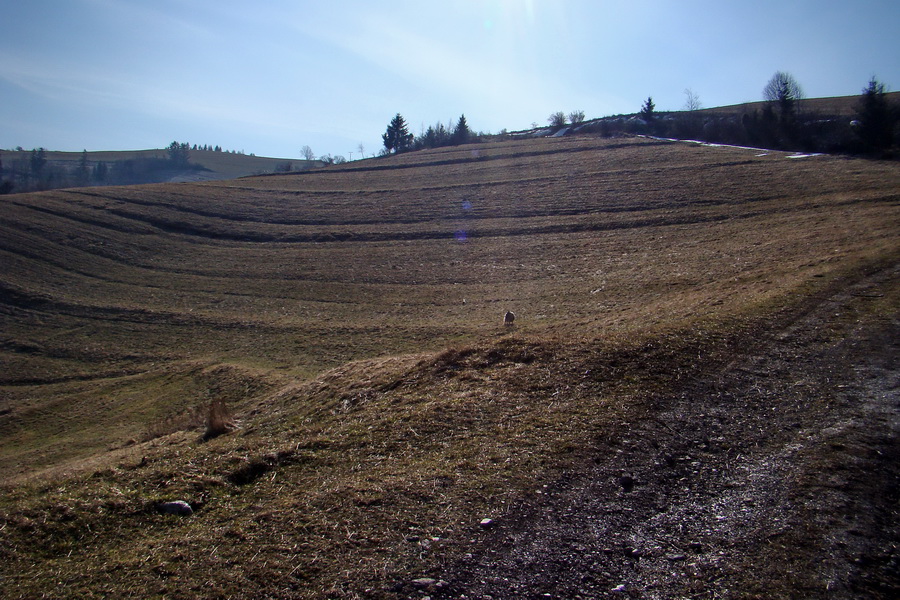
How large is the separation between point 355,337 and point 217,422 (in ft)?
40.3

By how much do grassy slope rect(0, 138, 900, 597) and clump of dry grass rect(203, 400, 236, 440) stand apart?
2.53ft

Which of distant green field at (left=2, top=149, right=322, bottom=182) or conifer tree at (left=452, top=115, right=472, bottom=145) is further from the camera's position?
distant green field at (left=2, top=149, right=322, bottom=182)

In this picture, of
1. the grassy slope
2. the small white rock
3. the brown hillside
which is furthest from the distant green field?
the small white rock

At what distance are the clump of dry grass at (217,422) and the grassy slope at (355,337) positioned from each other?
2.53 feet

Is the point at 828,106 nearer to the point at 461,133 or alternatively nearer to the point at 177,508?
the point at 461,133

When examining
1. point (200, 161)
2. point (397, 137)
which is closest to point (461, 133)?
point (397, 137)

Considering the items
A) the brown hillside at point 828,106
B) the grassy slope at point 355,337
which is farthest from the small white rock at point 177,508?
the brown hillside at point 828,106

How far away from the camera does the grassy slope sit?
533 cm

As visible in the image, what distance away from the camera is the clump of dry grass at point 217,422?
998cm

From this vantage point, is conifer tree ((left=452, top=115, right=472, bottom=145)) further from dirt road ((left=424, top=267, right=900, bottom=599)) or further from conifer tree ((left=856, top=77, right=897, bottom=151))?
dirt road ((left=424, top=267, right=900, bottom=599))

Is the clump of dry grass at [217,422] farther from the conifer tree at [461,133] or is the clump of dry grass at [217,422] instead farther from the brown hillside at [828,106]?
the conifer tree at [461,133]

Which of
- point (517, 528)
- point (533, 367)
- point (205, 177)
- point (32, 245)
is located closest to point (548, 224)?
point (533, 367)

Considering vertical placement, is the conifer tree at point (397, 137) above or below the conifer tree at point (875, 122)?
above

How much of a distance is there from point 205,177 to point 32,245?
134 m
